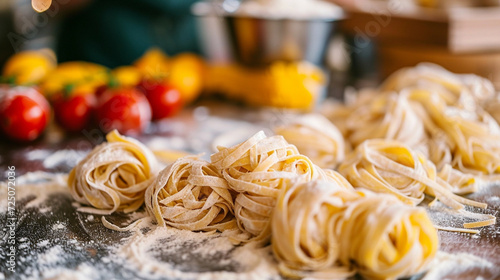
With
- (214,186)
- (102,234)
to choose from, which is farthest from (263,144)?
(102,234)

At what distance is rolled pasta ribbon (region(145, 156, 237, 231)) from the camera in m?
1.62

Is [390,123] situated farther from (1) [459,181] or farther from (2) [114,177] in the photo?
(2) [114,177]

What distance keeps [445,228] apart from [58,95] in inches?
83.6

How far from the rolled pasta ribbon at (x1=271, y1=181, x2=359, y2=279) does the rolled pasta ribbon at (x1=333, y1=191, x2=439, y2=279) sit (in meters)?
0.03

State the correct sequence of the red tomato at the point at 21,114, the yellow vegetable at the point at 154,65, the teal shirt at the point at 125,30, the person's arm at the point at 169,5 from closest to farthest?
1. the red tomato at the point at 21,114
2. the yellow vegetable at the point at 154,65
3. the person's arm at the point at 169,5
4. the teal shirt at the point at 125,30

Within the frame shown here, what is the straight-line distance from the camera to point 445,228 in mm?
1651

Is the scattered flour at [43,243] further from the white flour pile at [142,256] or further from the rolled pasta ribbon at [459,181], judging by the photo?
the rolled pasta ribbon at [459,181]

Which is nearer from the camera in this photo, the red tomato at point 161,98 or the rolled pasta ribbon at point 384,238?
the rolled pasta ribbon at point 384,238

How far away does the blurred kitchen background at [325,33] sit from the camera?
10.2 ft

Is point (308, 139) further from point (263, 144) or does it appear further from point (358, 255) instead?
point (358, 255)

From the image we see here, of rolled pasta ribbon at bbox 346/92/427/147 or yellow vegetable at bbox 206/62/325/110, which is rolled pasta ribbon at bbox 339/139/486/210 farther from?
yellow vegetable at bbox 206/62/325/110

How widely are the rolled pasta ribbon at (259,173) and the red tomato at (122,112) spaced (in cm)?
116

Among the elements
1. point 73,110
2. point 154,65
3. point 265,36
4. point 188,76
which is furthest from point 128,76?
point 265,36

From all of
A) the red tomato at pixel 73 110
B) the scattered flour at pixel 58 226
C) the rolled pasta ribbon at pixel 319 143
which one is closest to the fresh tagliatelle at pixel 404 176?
the rolled pasta ribbon at pixel 319 143
